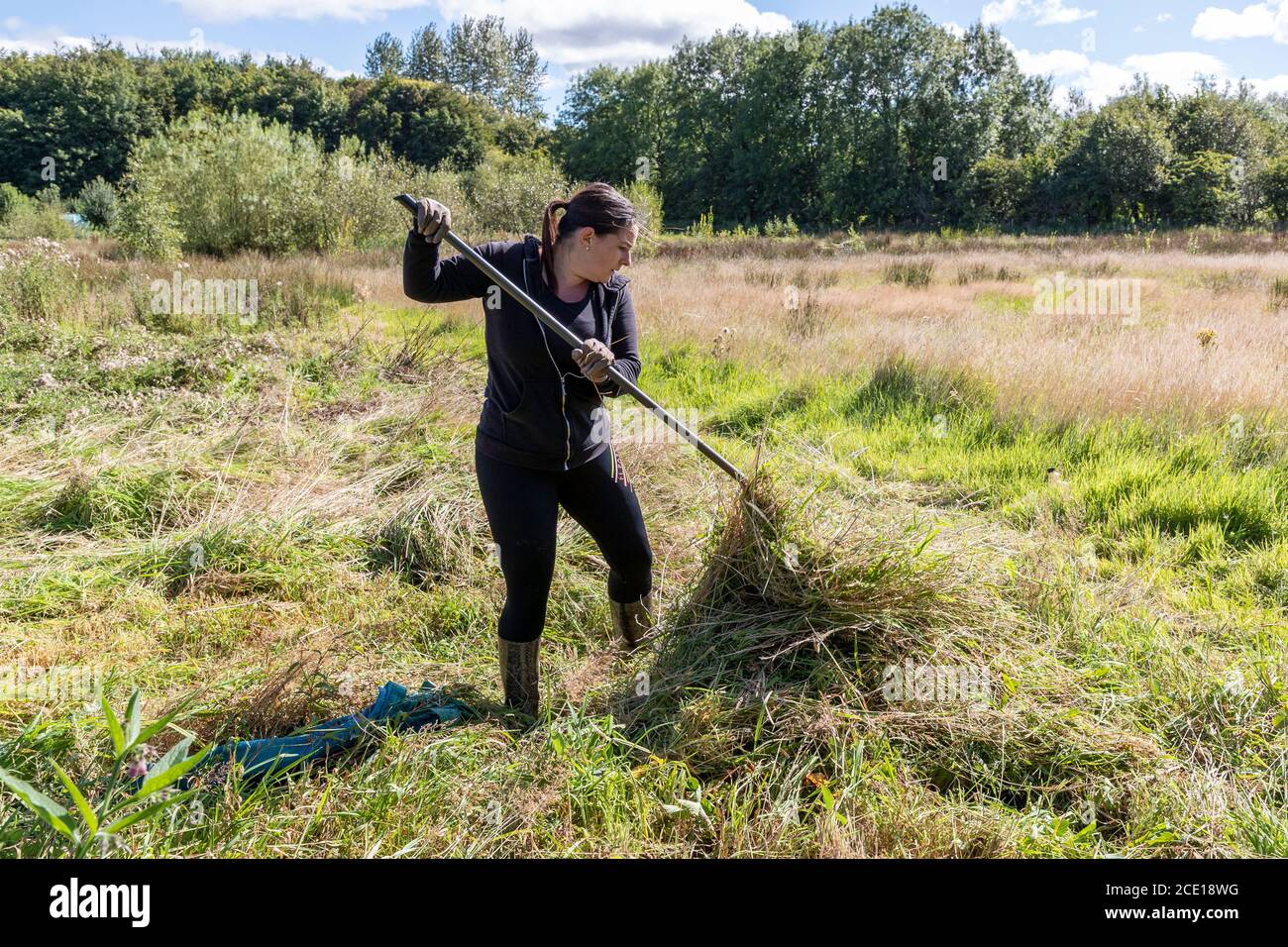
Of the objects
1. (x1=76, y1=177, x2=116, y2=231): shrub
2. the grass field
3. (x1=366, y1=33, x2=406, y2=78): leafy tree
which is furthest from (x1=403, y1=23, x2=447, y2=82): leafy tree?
the grass field

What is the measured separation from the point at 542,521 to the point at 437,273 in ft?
2.86

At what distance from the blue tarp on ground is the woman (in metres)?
0.26

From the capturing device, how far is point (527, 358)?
243cm

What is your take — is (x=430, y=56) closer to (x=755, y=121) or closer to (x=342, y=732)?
(x=755, y=121)

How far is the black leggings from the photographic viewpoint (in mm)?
2451

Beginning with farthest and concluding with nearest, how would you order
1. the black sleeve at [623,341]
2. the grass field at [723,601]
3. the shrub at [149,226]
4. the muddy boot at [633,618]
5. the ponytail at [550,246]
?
the shrub at [149,226]
the muddy boot at [633,618]
the black sleeve at [623,341]
the ponytail at [550,246]
the grass field at [723,601]

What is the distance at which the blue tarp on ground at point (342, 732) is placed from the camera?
2.29 m

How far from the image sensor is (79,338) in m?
6.98

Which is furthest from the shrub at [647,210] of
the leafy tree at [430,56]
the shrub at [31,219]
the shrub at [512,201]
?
the leafy tree at [430,56]

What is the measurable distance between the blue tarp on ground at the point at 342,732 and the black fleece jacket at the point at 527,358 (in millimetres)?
914

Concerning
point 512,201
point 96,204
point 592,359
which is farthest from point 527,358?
point 96,204

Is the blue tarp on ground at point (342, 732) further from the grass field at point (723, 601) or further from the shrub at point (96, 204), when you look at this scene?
the shrub at point (96, 204)
